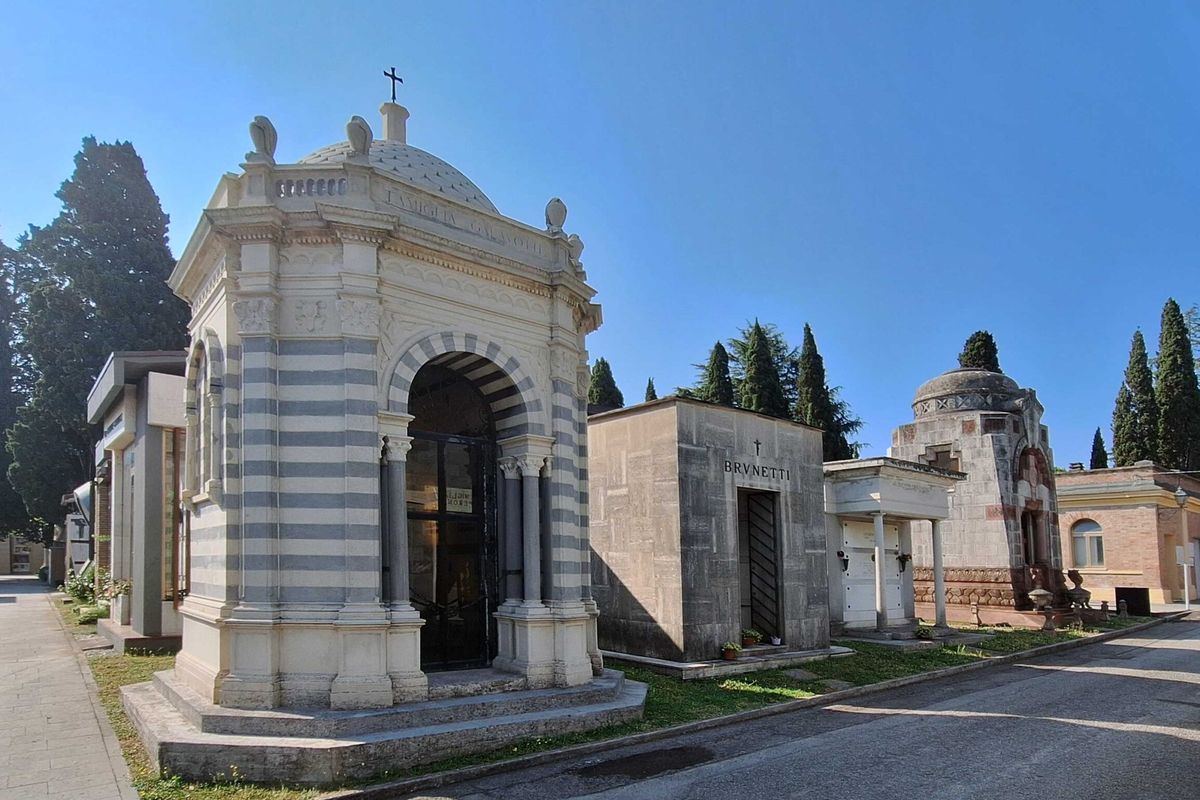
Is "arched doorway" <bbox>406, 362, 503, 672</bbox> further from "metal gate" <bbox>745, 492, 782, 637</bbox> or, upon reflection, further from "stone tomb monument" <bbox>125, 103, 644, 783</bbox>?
"metal gate" <bbox>745, 492, 782, 637</bbox>

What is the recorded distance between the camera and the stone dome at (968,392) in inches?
1025

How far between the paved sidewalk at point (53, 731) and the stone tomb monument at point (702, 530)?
7.85 meters

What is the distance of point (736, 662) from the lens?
13.7 meters

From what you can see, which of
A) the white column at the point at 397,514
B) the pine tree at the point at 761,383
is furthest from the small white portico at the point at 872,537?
the pine tree at the point at 761,383

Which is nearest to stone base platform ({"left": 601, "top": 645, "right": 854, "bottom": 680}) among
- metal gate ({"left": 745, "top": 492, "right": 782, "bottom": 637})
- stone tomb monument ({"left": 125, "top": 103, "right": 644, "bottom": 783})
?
metal gate ({"left": 745, "top": 492, "right": 782, "bottom": 637})

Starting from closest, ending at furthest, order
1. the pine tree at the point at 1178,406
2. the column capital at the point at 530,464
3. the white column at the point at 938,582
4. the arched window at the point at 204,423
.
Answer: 1. the arched window at the point at 204,423
2. the column capital at the point at 530,464
3. the white column at the point at 938,582
4. the pine tree at the point at 1178,406

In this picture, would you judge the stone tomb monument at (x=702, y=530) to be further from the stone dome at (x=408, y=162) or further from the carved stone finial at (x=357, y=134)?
the carved stone finial at (x=357, y=134)

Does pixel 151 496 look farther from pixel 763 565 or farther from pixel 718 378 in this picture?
pixel 718 378

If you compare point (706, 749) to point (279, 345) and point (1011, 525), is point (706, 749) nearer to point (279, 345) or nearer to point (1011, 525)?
point (279, 345)

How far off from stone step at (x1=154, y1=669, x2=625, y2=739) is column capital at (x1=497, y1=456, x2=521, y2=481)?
2.65 metres

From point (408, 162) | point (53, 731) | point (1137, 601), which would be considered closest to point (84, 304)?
point (408, 162)

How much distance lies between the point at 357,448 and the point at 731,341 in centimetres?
3318

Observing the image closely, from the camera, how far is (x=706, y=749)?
9.63m

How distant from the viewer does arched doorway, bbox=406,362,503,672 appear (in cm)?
1130
